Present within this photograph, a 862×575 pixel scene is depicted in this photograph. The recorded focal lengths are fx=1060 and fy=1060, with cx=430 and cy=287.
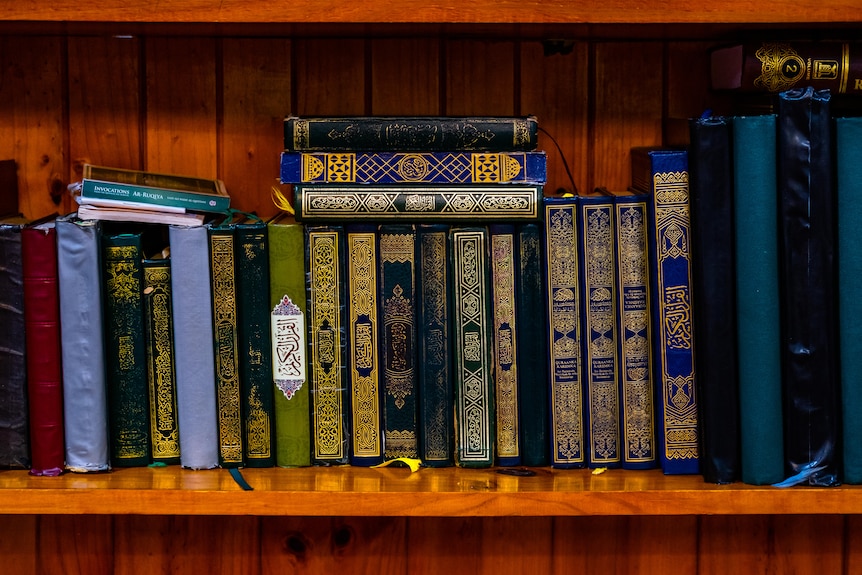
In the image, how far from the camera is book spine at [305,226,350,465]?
935 mm

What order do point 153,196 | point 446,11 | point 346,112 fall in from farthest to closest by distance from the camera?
point 346,112, point 153,196, point 446,11

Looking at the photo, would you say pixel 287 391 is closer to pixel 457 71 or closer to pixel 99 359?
pixel 99 359

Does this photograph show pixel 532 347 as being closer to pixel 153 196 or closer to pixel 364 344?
pixel 364 344

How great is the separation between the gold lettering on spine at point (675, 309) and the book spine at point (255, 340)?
13.5 inches

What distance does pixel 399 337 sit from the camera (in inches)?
37.0

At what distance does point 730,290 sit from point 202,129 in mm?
557

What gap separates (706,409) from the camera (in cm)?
91

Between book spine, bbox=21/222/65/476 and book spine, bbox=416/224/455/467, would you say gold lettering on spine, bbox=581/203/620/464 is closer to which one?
book spine, bbox=416/224/455/467

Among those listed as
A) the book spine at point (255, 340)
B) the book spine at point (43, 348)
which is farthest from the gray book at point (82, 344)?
the book spine at point (255, 340)

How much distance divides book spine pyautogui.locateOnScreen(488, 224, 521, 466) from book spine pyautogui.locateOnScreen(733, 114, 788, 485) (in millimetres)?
192

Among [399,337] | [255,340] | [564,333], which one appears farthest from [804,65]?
[255,340]

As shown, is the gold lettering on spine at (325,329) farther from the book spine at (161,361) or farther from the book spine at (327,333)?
the book spine at (161,361)

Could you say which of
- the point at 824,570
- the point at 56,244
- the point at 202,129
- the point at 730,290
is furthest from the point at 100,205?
the point at 824,570

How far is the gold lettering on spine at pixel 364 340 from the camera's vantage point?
3.06 feet
